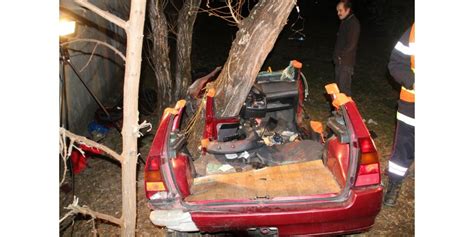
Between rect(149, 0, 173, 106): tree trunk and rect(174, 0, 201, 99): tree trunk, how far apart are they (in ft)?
1.28

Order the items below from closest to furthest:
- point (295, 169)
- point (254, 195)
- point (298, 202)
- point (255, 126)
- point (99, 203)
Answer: point (298, 202) < point (254, 195) < point (295, 169) < point (99, 203) < point (255, 126)

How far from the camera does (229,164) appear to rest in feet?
15.1

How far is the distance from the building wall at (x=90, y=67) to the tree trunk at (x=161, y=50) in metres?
1.10

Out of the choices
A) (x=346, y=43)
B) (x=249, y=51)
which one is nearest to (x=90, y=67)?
(x=249, y=51)

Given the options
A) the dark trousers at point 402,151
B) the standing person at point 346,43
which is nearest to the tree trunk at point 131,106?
the dark trousers at point 402,151

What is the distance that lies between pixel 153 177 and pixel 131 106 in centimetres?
111

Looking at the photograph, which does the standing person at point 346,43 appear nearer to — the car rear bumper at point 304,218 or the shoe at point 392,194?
the shoe at point 392,194

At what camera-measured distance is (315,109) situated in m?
8.34

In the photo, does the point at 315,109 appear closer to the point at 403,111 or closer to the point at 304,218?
the point at 403,111

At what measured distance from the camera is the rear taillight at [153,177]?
11.4 feet

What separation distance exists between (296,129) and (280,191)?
1.96m

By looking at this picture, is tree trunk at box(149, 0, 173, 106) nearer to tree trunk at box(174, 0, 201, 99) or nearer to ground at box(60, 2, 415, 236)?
tree trunk at box(174, 0, 201, 99)
